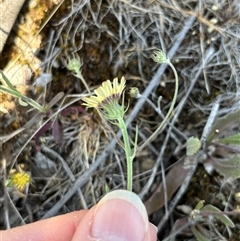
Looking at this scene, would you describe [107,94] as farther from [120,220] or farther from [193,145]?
[193,145]

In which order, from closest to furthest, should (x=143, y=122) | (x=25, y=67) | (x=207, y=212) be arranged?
1. (x=207, y=212)
2. (x=25, y=67)
3. (x=143, y=122)

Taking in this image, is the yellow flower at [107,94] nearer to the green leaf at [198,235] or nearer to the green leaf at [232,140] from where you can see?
the green leaf at [232,140]

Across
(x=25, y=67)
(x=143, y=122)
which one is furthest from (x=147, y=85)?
(x=25, y=67)

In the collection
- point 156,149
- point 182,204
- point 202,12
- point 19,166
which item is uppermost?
point 202,12

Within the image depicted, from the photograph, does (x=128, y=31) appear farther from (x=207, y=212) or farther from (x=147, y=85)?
(x=207, y=212)

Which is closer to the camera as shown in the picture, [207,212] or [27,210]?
[207,212]

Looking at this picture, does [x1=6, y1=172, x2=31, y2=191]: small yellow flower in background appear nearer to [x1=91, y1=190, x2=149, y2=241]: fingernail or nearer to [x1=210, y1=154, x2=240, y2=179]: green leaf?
[x1=91, y1=190, x2=149, y2=241]: fingernail

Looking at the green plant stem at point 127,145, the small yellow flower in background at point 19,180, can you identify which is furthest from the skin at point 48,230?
the green plant stem at point 127,145

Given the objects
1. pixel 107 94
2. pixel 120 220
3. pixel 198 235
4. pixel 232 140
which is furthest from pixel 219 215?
pixel 107 94
